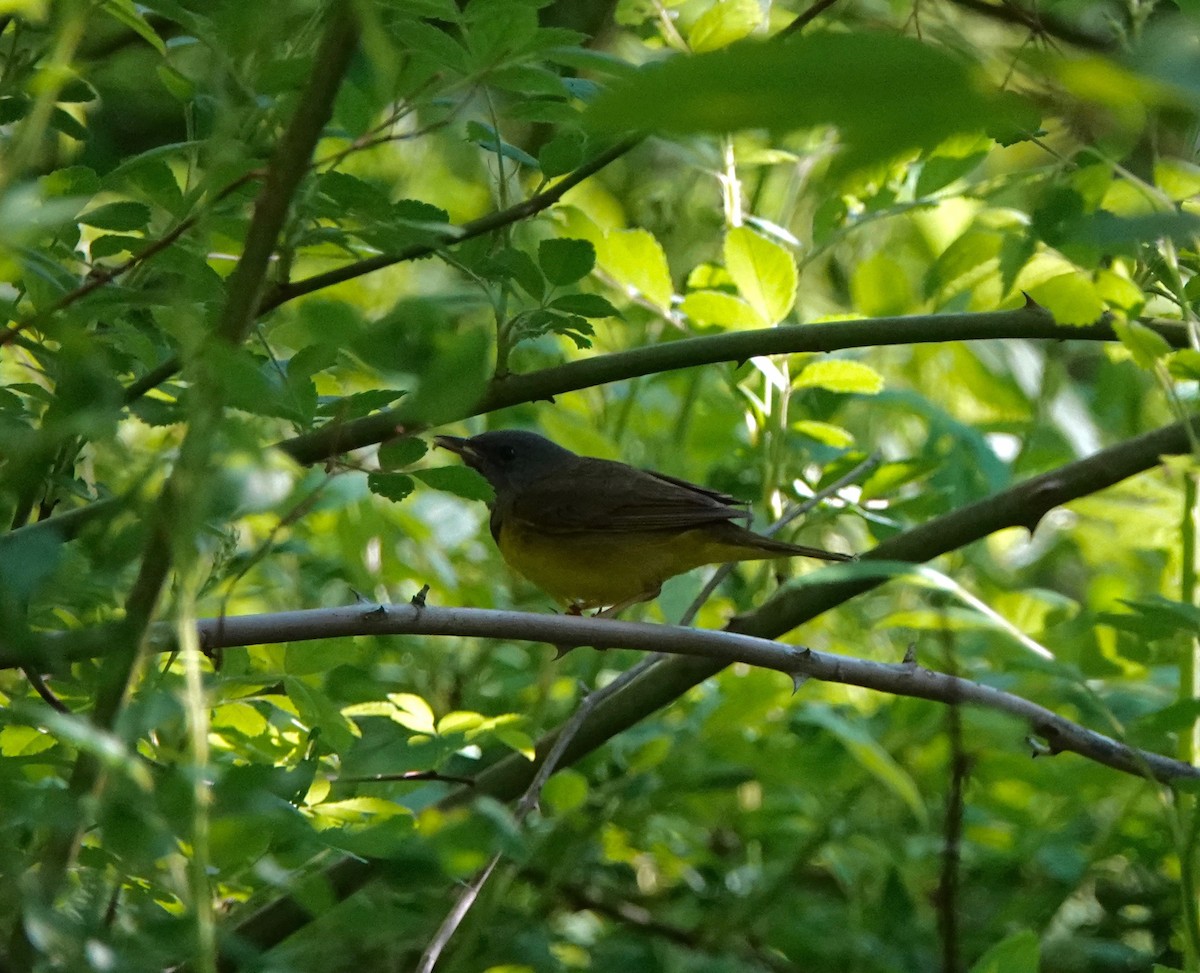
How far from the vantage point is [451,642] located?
354 cm

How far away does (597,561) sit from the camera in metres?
4.22

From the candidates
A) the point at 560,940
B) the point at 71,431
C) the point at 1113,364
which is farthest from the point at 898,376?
the point at 71,431

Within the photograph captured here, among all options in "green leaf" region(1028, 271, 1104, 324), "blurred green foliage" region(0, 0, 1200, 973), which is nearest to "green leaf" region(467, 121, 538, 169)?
"blurred green foliage" region(0, 0, 1200, 973)

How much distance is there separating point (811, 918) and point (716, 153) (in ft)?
5.95

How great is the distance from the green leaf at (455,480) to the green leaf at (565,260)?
38cm

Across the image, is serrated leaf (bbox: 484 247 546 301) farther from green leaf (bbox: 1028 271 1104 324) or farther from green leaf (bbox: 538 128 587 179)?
green leaf (bbox: 1028 271 1104 324)

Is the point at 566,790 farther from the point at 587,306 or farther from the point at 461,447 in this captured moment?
the point at 461,447

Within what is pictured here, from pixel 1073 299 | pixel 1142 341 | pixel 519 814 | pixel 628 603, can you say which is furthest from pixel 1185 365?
pixel 628 603

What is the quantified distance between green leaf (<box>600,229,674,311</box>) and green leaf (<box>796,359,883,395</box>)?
0.36 m

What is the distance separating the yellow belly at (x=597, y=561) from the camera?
4.04m

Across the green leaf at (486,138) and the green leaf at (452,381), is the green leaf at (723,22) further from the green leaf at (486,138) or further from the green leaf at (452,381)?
the green leaf at (452,381)

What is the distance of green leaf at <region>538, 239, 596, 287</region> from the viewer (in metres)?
2.10

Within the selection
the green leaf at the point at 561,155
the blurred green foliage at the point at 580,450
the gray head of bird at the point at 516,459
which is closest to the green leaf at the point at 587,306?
the blurred green foliage at the point at 580,450

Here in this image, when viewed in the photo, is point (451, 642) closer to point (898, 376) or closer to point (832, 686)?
point (832, 686)
